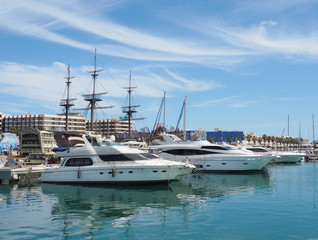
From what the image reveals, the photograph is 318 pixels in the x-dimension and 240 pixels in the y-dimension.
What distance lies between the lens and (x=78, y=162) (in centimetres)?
2602

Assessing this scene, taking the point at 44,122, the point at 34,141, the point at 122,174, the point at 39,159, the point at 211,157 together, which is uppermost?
the point at 44,122

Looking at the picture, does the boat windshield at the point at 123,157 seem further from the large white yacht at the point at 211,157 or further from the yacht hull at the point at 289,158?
the yacht hull at the point at 289,158

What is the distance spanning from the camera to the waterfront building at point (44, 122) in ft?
525

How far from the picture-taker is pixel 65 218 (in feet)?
49.4

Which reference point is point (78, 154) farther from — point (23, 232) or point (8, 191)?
point (23, 232)

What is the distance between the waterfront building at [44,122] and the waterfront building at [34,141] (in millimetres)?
110243

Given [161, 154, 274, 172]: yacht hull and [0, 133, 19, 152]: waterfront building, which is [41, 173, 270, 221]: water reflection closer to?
[161, 154, 274, 172]: yacht hull

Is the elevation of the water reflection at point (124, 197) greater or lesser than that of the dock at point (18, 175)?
lesser

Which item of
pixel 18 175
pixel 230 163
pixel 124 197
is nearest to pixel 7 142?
pixel 18 175

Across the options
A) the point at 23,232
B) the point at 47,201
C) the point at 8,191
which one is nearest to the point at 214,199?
the point at 47,201

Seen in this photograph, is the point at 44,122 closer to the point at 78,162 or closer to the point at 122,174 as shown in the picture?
the point at 78,162

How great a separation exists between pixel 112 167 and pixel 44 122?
5690 inches

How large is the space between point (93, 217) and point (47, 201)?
219 inches

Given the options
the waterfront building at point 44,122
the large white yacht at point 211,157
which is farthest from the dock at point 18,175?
the waterfront building at point 44,122
